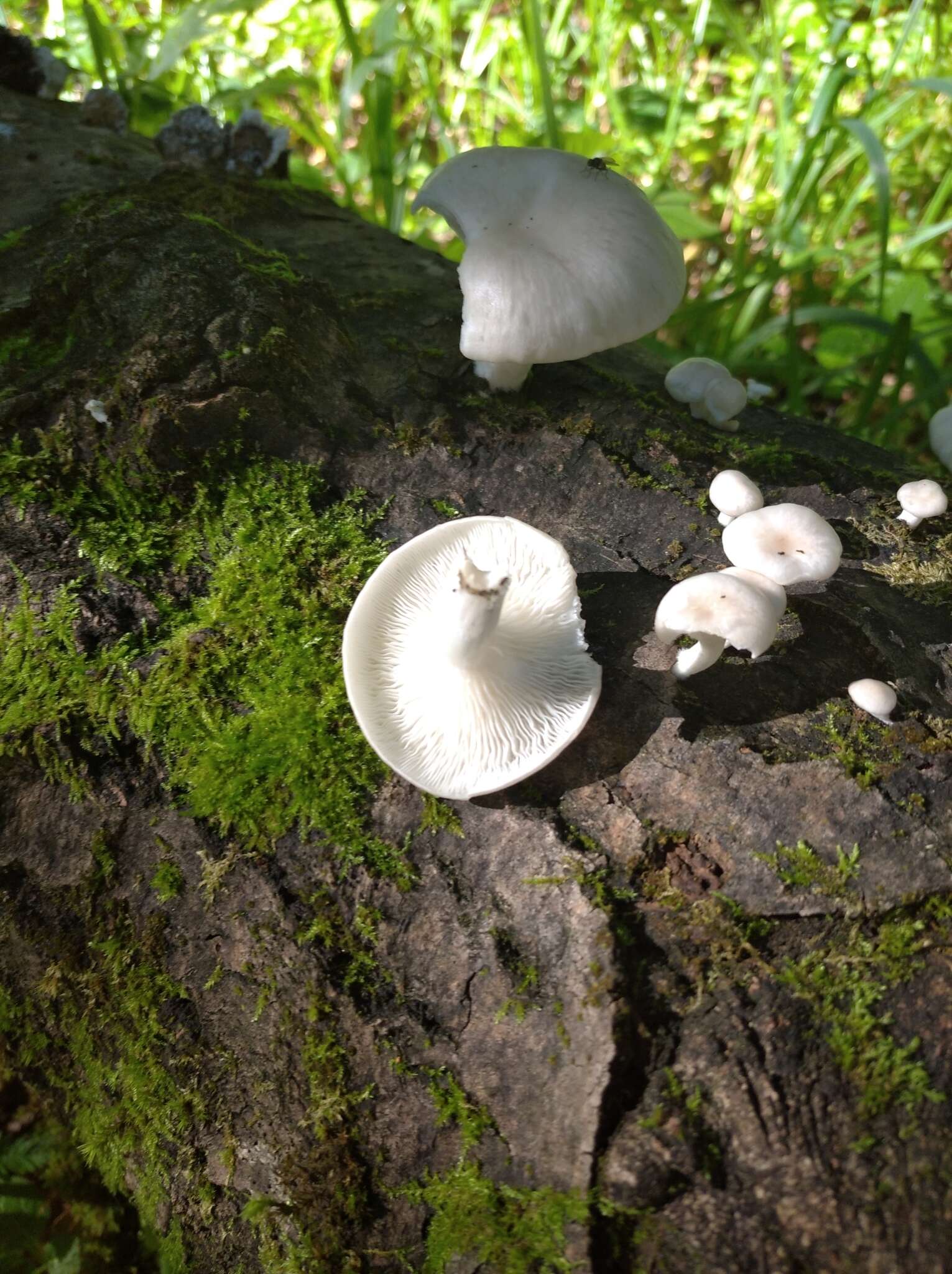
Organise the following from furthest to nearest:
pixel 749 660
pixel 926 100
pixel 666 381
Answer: pixel 926 100, pixel 666 381, pixel 749 660

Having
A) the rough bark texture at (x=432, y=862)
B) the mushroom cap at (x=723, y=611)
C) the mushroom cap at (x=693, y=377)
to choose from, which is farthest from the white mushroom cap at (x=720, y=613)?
the mushroom cap at (x=693, y=377)

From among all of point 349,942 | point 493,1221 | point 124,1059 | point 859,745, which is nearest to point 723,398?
point 859,745

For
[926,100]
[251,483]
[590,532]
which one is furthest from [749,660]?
[926,100]

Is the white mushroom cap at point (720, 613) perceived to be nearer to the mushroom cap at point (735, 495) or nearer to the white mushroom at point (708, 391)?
the mushroom cap at point (735, 495)

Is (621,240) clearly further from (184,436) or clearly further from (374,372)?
(184,436)

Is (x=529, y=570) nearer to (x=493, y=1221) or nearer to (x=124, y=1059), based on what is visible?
(x=493, y=1221)

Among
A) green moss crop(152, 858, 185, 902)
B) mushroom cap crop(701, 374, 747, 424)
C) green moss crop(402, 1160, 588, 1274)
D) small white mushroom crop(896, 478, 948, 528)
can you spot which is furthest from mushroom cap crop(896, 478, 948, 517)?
green moss crop(152, 858, 185, 902)
